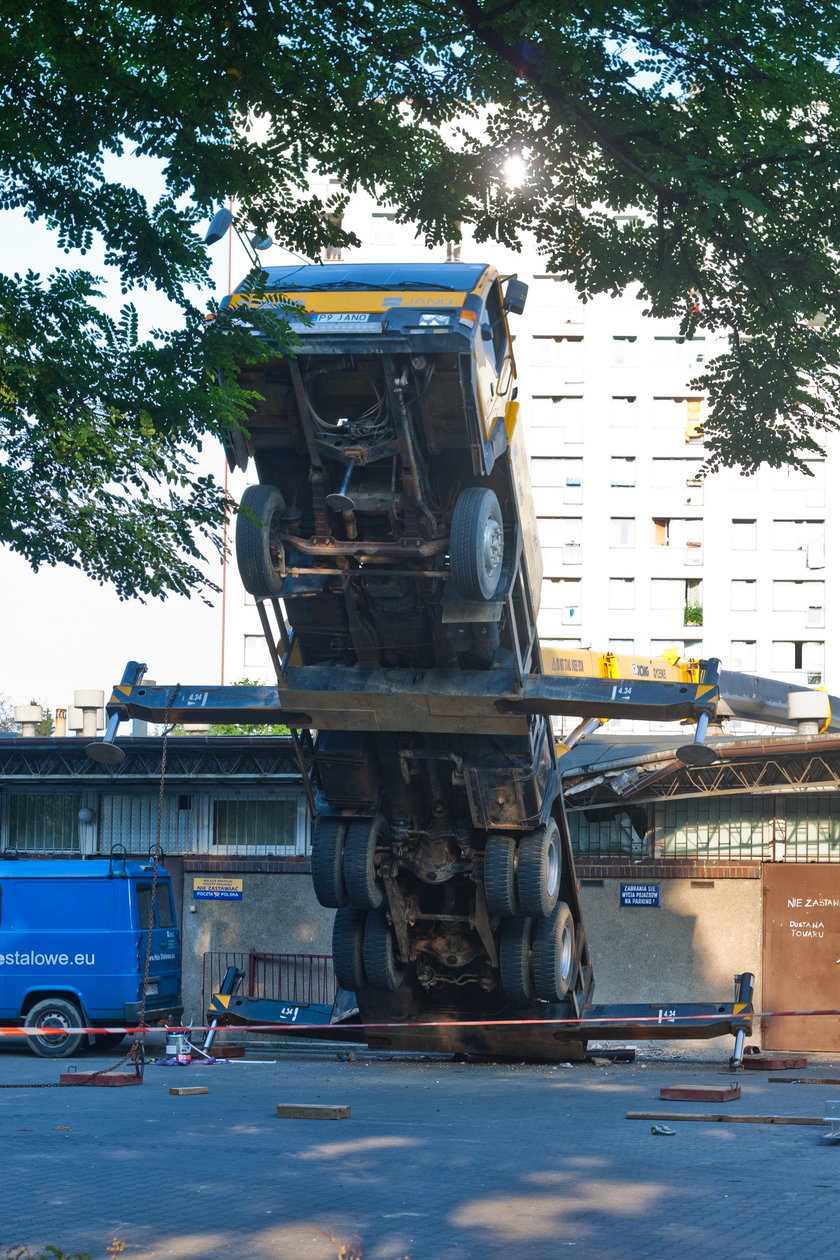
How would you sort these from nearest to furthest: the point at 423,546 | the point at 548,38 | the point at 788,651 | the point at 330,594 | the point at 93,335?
the point at 93,335, the point at 548,38, the point at 423,546, the point at 330,594, the point at 788,651

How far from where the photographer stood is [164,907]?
2136 cm

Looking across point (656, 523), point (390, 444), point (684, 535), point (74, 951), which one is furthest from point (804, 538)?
point (390, 444)

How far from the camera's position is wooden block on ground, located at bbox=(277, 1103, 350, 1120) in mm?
11484

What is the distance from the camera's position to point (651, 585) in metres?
52.9

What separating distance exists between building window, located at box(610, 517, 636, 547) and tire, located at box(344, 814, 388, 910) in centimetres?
3860

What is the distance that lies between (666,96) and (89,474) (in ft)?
13.4

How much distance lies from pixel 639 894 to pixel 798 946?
7.65 ft

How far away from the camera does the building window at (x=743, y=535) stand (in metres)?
52.5

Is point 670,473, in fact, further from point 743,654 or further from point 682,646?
point 743,654

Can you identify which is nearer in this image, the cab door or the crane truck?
the crane truck

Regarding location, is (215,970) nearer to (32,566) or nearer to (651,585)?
(32,566)

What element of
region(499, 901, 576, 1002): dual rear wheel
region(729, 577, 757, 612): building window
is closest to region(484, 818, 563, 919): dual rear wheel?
region(499, 901, 576, 1002): dual rear wheel

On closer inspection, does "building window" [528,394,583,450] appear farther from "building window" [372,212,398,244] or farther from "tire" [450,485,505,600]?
"tire" [450,485,505,600]

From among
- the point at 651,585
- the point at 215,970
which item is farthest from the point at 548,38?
the point at 651,585
